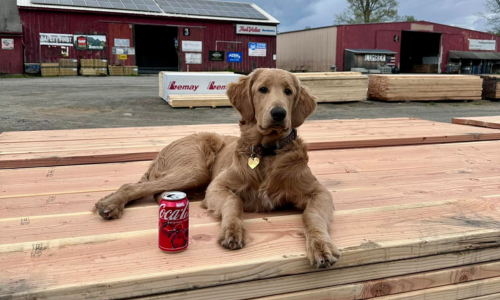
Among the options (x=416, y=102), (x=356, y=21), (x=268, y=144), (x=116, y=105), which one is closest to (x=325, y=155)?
(x=268, y=144)

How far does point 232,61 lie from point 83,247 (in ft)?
100

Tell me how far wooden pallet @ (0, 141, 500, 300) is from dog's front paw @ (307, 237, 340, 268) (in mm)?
61

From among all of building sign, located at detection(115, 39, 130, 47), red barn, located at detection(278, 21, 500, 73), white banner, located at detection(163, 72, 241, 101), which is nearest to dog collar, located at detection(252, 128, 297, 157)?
white banner, located at detection(163, 72, 241, 101)

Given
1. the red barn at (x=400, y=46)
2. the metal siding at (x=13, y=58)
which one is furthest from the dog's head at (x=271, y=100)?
the red barn at (x=400, y=46)

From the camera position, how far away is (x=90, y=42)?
92.4ft

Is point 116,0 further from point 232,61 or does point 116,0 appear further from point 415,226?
point 415,226

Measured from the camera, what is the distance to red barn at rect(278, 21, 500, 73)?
1326 inches

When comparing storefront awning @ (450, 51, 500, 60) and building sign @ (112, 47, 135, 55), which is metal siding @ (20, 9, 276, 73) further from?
storefront awning @ (450, 51, 500, 60)

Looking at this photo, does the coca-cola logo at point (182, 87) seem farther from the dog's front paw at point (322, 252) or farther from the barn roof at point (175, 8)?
the barn roof at point (175, 8)

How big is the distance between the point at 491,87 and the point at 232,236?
2052 centimetres

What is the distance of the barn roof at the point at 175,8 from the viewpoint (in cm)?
2720

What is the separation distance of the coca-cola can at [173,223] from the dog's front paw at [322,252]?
0.62 metres

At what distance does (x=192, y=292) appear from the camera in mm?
1757

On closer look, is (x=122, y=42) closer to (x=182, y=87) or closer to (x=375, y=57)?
(x=182, y=87)
